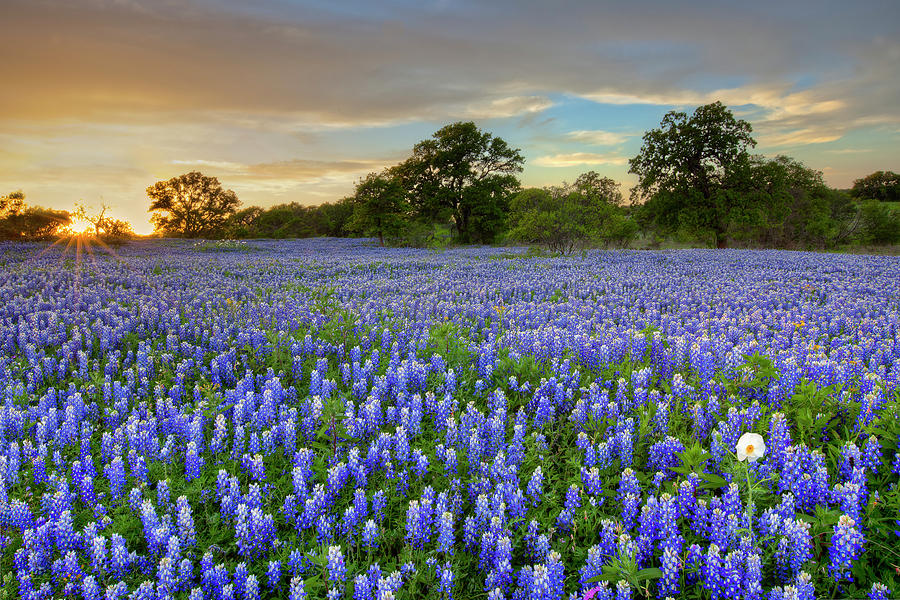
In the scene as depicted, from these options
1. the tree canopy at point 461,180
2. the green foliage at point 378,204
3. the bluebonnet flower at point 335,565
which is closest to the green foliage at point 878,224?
→ the tree canopy at point 461,180

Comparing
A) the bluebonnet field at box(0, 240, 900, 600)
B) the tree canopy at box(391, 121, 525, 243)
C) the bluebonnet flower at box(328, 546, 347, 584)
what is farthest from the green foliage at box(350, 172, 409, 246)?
the bluebonnet flower at box(328, 546, 347, 584)

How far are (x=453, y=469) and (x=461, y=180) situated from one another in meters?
49.6

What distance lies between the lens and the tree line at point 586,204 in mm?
27906

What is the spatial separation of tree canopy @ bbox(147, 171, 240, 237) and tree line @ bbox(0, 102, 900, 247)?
0.17 m

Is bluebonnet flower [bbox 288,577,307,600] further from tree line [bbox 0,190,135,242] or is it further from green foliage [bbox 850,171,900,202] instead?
green foliage [bbox 850,171,900,202]

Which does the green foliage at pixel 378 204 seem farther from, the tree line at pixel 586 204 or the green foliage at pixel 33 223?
the green foliage at pixel 33 223

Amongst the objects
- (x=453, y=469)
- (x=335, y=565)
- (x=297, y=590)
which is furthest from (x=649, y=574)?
(x=297, y=590)

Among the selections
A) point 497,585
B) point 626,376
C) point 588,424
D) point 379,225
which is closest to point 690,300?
point 626,376

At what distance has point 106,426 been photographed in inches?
157

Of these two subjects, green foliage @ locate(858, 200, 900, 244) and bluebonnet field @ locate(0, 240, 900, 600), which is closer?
bluebonnet field @ locate(0, 240, 900, 600)

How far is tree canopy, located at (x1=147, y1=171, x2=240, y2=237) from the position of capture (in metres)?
76.1

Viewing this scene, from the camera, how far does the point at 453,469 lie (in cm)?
Result: 309

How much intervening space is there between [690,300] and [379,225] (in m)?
29.9

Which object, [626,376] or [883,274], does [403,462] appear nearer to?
[626,376]
